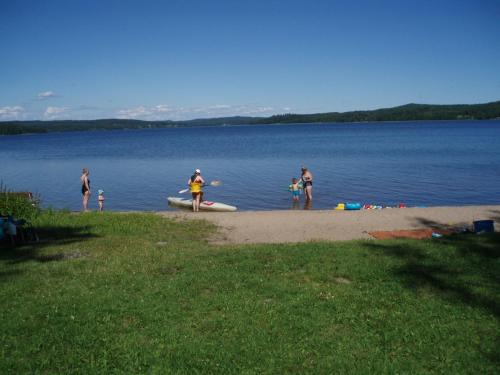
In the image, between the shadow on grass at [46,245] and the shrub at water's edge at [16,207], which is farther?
the shrub at water's edge at [16,207]

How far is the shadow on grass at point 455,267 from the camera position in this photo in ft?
21.9

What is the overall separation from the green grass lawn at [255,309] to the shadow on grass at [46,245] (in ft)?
0.27

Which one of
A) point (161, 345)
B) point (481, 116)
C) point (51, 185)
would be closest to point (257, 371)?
point (161, 345)

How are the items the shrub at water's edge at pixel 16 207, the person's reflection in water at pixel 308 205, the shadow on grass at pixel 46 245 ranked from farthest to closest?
the person's reflection in water at pixel 308 205
the shrub at water's edge at pixel 16 207
the shadow on grass at pixel 46 245

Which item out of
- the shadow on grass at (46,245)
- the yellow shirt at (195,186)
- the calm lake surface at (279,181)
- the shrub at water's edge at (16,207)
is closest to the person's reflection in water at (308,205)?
the calm lake surface at (279,181)

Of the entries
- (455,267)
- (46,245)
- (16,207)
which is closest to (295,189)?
(16,207)

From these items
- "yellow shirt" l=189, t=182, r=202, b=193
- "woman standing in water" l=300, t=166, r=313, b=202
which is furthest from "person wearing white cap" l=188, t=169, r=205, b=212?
"woman standing in water" l=300, t=166, r=313, b=202

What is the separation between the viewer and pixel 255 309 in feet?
20.9

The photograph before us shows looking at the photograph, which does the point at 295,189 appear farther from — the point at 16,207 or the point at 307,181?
the point at 16,207

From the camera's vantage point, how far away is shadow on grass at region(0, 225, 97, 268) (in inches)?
365

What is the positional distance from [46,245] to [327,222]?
25.6 ft

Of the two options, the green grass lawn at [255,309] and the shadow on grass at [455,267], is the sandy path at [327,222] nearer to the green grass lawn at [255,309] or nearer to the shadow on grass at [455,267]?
the green grass lawn at [255,309]

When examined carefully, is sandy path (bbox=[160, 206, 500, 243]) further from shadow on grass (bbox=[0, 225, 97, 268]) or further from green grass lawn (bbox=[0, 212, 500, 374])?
shadow on grass (bbox=[0, 225, 97, 268])

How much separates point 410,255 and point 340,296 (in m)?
2.83
